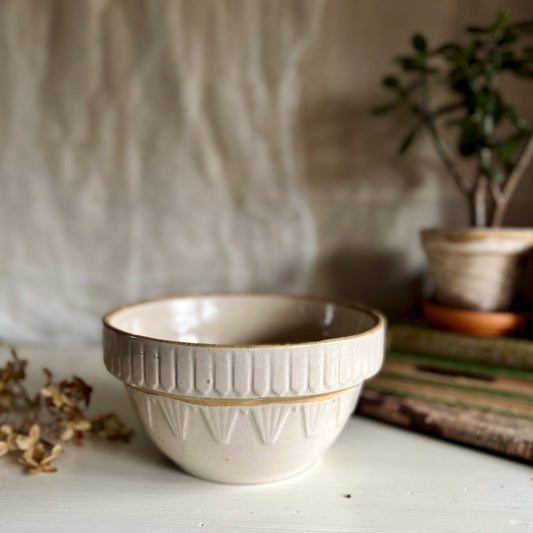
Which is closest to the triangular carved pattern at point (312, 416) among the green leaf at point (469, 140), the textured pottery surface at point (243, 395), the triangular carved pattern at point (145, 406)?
the textured pottery surface at point (243, 395)

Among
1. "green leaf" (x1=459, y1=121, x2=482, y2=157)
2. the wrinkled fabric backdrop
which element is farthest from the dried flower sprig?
"green leaf" (x1=459, y1=121, x2=482, y2=157)

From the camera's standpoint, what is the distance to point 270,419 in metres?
0.39

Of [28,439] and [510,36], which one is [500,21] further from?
[28,439]

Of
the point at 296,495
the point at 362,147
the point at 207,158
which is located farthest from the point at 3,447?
the point at 362,147

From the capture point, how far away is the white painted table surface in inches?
14.7

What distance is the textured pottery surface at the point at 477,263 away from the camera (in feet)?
2.01

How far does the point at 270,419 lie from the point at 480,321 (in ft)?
1.14

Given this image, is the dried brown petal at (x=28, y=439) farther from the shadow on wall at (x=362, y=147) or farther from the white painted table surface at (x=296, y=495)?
the shadow on wall at (x=362, y=147)

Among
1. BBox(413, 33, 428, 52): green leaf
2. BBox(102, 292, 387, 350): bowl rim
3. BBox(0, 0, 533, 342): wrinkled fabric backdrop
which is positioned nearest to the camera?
BBox(102, 292, 387, 350): bowl rim

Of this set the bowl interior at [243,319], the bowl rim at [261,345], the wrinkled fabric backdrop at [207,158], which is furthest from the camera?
the wrinkled fabric backdrop at [207,158]

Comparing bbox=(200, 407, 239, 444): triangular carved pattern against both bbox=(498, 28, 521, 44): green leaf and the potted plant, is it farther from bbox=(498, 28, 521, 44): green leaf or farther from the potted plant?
bbox=(498, 28, 521, 44): green leaf

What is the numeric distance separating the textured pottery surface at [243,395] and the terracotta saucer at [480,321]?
235mm

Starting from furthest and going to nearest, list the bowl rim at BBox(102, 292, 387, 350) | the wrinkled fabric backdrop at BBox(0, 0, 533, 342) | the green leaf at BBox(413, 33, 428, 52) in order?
1. the wrinkled fabric backdrop at BBox(0, 0, 533, 342)
2. the green leaf at BBox(413, 33, 428, 52)
3. the bowl rim at BBox(102, 292, 387, 350)

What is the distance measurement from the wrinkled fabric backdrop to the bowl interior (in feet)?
0.72
